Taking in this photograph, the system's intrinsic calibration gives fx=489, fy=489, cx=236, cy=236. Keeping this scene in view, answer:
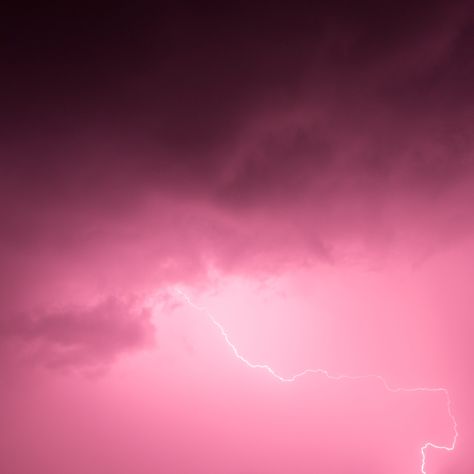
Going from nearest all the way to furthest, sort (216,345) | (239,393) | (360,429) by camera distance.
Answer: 1. (360,429)
2. (239,393)
3. (216,345)

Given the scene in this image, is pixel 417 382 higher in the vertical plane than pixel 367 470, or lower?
higher

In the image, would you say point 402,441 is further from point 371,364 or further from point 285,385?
point 285,385

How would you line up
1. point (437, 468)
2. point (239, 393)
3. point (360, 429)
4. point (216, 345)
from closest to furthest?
point (437, 468)
point (360, 429)
point (239, 393)
point (216, 345)

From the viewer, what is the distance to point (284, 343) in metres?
19.5

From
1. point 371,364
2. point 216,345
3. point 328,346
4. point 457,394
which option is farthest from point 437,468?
point 216,345

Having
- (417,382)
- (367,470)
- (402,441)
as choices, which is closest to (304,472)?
(367,470)

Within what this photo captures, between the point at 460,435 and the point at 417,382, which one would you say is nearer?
the point at 460,435

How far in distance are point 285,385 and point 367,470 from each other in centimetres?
401

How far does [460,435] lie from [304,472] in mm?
5385

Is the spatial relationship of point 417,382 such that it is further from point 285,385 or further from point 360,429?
point 285,385

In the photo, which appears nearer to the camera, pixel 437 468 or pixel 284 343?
pixel 437 468

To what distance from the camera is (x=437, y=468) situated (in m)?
16.2

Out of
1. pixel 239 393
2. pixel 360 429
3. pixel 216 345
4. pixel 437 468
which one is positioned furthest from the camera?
pixel 216 345

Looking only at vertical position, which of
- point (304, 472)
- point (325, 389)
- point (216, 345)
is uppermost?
point (216, 345)
